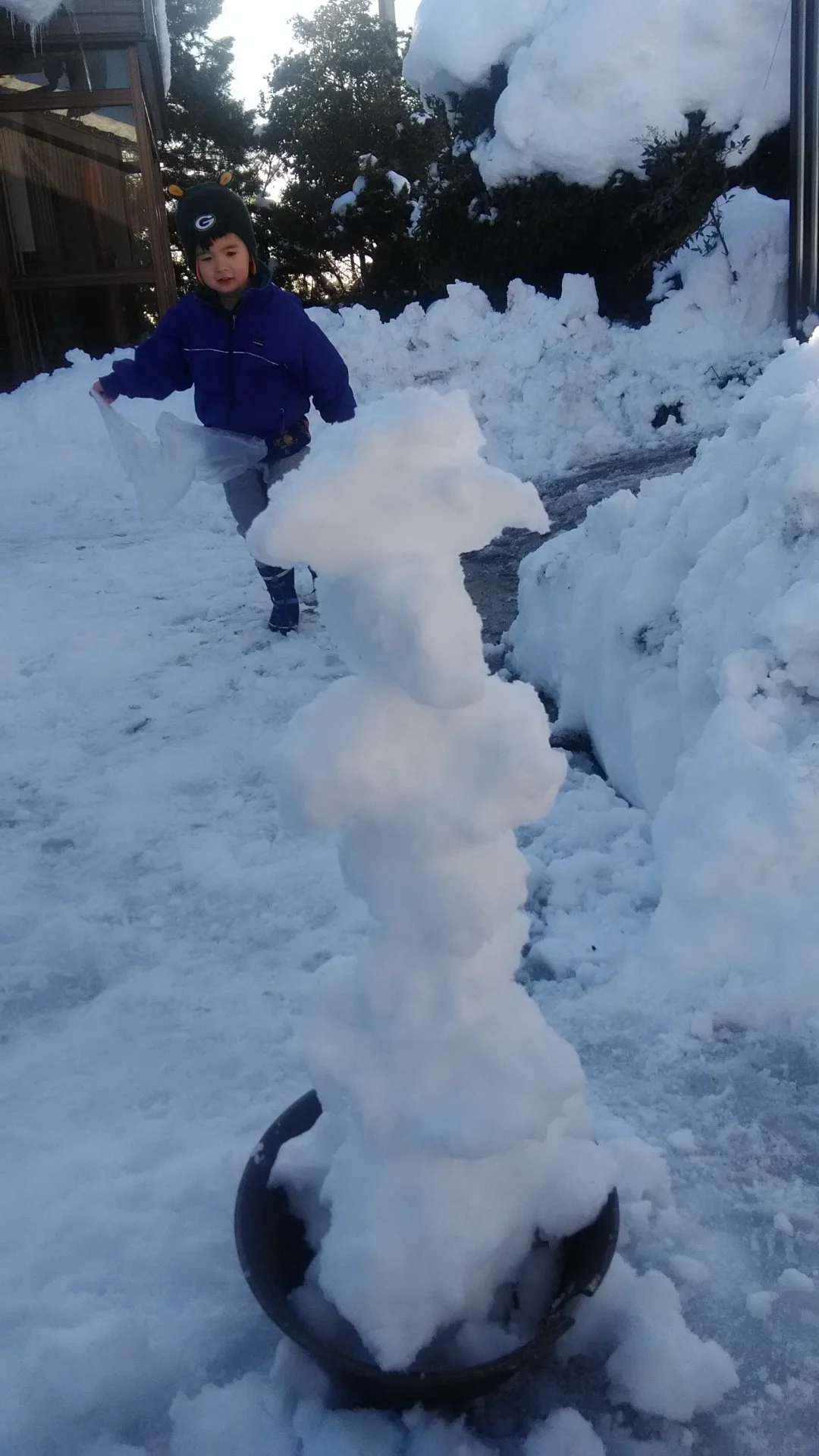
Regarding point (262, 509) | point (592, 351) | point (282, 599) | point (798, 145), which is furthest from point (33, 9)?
point (282, 599)

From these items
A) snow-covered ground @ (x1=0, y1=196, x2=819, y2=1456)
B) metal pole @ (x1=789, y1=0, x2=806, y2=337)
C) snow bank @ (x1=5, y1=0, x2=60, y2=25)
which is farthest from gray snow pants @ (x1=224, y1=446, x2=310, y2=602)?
snow bank @ (x1=5, y1=0, x2=60, y2=25)

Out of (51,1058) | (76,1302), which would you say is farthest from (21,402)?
(76,1302)

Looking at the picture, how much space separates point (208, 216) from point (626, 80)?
22.1ft

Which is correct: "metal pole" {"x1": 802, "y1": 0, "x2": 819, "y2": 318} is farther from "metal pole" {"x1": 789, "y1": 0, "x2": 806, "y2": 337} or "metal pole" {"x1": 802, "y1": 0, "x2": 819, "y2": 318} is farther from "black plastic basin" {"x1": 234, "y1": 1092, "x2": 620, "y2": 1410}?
"black plastic basin" {"x1": 234, "y1": 1092, "x2": 620, "y2": 1410}

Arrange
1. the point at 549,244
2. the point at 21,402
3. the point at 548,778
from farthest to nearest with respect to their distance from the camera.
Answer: the point at 549,244
the point at 21,402
the point at 548,778

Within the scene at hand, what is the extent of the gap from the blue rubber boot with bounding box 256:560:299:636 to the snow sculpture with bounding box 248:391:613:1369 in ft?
9.71

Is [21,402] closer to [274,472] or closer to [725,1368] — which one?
[274,472]

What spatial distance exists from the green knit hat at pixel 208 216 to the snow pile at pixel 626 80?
6339 millimetres

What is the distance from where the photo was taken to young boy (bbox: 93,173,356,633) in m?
3.68

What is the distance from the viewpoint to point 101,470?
7.20 m

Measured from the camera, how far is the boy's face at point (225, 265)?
12.0 feet

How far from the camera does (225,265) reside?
3.69 meters

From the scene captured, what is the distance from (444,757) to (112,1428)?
3.50 feet

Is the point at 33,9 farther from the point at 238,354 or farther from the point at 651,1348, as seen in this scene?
the point at 651,1348
